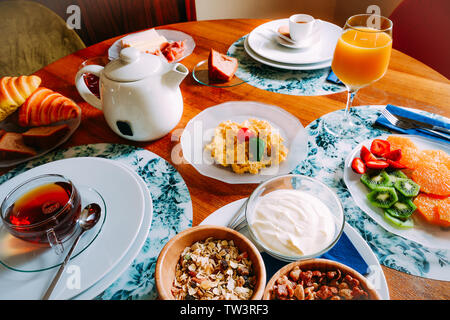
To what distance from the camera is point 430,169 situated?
762 millimetres

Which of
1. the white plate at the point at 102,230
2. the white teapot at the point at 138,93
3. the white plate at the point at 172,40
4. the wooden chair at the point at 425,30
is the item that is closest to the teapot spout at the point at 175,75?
the white teapot at the point at 138,93

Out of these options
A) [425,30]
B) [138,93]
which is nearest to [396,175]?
[138,93]

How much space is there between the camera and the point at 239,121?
1.02 meters

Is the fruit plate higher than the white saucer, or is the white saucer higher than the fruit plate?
the white saucer

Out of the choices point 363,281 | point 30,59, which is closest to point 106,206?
point 363,281

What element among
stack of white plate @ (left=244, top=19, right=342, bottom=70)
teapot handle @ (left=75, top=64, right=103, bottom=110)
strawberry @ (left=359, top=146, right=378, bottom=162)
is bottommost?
strawberry @ (left=359, top=146, right=378, bottom=162)

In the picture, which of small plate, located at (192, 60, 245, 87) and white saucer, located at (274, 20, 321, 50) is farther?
white saucer, located at (274, 20, 321, 50)

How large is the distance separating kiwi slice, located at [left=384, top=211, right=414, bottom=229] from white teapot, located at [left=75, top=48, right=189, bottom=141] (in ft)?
2.03

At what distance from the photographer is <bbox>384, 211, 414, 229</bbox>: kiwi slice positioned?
0.70 m

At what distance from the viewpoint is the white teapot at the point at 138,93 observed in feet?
2.69

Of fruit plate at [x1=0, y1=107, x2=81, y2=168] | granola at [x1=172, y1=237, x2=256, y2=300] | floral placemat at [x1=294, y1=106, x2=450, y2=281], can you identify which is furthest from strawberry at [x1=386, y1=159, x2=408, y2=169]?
fruit plate at [x1=0, y1=107, x2=81, y2=168]

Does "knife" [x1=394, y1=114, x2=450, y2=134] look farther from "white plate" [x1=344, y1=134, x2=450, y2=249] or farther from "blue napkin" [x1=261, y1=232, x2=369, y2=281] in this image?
"blue napkin" [x1=261, y1=232, x2=369, y2=281]

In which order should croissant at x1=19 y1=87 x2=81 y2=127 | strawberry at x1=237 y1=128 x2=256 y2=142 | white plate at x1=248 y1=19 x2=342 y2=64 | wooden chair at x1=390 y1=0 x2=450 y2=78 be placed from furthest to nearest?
wooden chair at x1=390 y1=0 x2=450 y2=78
white plate at x1=248 y1=19 x2=342 y2=64
croissant at x1=19 y1=87 x2=81 y2=127
strawberry at x1=237 y1=128 x2=256 y2=142

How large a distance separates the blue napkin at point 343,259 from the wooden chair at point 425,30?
1345 mm
